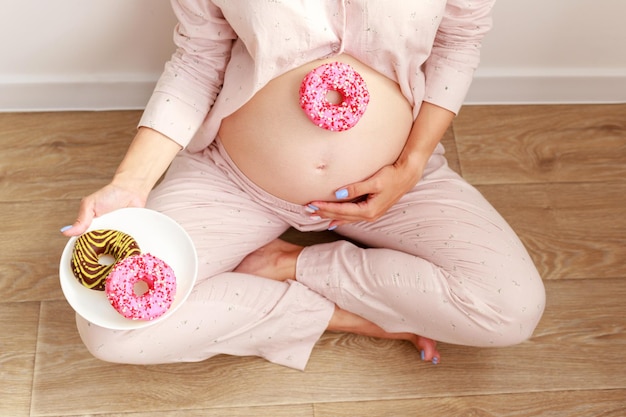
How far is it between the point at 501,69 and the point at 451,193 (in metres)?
0.55

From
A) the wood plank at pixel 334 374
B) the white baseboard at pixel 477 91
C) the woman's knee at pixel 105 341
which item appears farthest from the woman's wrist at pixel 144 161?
the white baseboard at pixel 477 91

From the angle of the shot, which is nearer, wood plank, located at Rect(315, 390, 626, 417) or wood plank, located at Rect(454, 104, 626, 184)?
wood plank, located at Rect(315, 390, 626, 417)

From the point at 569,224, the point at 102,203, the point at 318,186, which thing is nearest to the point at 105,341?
the point at 102,203

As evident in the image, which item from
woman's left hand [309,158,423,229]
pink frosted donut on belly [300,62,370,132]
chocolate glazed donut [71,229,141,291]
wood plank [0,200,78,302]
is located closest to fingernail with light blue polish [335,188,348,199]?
woman's left hand [309,158,423,229]

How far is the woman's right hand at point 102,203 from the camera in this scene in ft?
3.83

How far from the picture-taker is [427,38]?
124 cm

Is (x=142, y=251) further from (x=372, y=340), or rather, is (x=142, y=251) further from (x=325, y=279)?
(x=372, y=340)

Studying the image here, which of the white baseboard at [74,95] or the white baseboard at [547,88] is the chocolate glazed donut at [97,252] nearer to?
the white baseboard at [74,95]

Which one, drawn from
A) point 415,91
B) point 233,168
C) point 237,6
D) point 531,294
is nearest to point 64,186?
point 233,168

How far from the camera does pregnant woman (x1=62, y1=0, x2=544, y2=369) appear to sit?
1.20m

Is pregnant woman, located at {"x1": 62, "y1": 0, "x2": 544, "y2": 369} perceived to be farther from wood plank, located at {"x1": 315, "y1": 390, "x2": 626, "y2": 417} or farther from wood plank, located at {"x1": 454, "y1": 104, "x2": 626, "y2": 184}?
wood plank, located at {"x1": 454, "y1": 104, "x2": 626, "y2": 184}

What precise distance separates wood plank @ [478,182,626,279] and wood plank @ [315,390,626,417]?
0.28 meters

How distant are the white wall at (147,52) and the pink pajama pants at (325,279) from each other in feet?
1.26

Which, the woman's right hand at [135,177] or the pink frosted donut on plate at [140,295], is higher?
the woman's right hand at [135,177]
